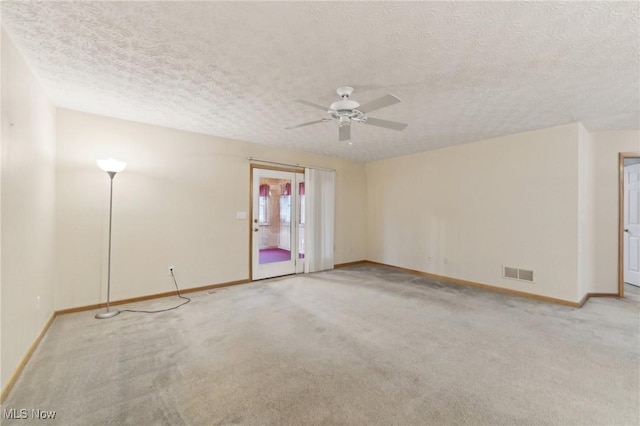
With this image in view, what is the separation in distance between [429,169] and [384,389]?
449 cm

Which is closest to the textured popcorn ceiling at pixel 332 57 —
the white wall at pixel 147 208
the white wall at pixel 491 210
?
the white wall at pixel 147 208

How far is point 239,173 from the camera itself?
15.8 feet

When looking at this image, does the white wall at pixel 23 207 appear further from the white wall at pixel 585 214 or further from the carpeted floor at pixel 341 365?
the white wall at pixel 585 214

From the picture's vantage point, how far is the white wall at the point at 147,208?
3.43m

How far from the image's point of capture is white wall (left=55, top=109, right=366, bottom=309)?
343 cm

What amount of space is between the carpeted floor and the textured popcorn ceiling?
251 centimetres

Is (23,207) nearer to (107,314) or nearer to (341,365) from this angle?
(107,314)

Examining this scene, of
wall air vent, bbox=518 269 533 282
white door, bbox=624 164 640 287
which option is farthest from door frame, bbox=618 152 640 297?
→ wall air vent, bbox=518 269 533 282

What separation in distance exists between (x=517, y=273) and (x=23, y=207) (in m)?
6.00

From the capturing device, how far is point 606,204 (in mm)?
4234

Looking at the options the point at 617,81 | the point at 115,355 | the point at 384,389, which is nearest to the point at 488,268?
the point at 617,81

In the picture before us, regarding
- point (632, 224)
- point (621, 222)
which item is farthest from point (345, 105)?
point (632, 224)

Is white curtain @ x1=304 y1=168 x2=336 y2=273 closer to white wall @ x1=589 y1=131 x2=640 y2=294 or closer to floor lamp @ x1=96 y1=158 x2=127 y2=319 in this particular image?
floor lamp @ x1=96 y1=158 x2=127 y2=319

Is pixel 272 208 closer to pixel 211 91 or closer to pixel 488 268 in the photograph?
pixel 211 91
